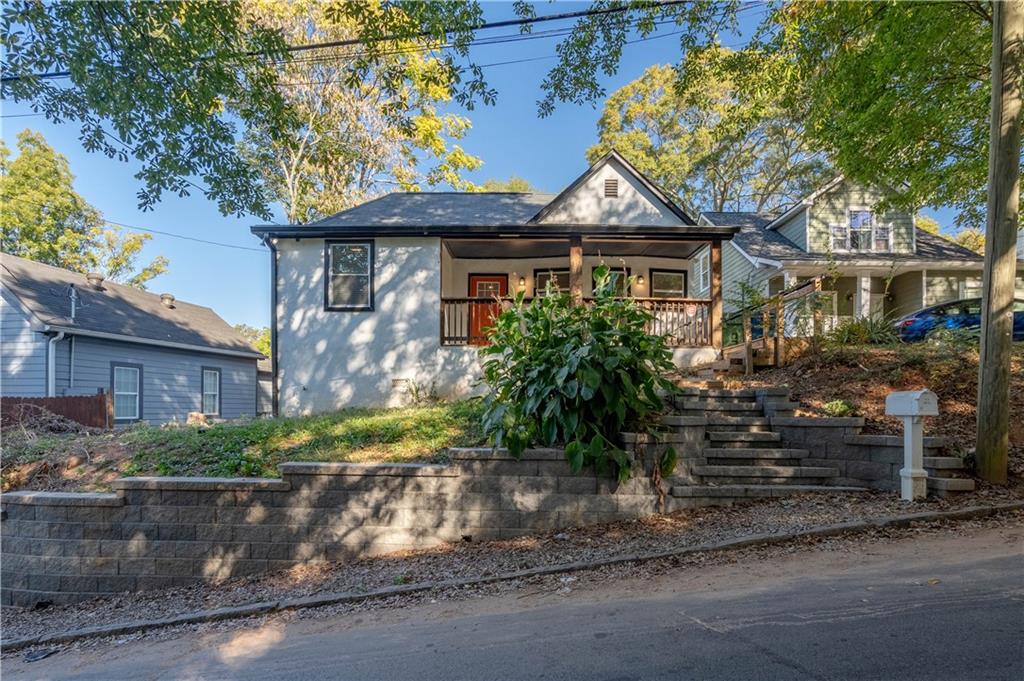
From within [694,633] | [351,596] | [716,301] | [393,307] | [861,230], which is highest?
[861,230]

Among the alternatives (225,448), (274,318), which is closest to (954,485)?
(225,448)

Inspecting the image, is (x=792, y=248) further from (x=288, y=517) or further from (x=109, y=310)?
(x=109, y=310)

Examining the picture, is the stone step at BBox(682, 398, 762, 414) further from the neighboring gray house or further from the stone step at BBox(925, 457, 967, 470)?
the neighboring gray house

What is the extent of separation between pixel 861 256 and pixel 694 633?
1806 cm

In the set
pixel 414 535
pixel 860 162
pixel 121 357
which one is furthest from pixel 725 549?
pixel 121 357

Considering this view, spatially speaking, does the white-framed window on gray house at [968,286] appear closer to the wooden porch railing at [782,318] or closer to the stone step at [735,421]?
the wooden porch railing at [782,318]

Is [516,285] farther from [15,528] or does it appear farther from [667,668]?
[667,668]

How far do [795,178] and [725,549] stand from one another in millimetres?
26248

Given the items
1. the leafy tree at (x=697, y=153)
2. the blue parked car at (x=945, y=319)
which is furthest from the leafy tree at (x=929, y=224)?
the blue parked car at (x=945, y=319)

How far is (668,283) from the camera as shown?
13.8 meters

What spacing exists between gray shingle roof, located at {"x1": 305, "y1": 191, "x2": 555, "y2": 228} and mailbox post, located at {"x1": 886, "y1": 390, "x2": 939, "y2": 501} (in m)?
8.06

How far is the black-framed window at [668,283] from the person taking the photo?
44.8 ft

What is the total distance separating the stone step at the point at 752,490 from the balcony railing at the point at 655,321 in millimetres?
5401

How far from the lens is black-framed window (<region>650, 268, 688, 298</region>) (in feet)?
44.8
